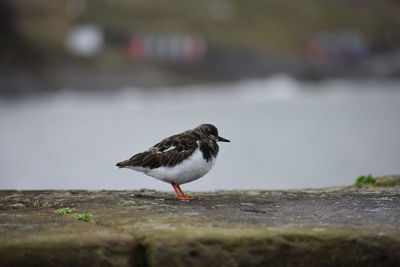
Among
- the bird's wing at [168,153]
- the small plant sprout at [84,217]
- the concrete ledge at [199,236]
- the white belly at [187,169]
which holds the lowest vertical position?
the concrete ledge at [199,236]

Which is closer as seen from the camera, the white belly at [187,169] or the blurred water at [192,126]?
the white belly at [187,169]

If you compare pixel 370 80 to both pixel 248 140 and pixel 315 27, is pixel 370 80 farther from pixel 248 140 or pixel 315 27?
pixel 248 140

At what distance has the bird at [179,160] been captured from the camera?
27.3ft

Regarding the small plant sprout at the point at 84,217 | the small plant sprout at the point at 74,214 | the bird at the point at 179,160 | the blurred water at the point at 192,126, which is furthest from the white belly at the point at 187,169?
the blurred water at the point at 192,126

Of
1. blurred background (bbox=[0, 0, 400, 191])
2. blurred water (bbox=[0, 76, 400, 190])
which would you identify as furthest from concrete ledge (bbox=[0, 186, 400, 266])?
blurred background (bbox=[0, 0, 400, 191])

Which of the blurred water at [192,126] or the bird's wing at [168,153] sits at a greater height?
the blurred water at [192,126]

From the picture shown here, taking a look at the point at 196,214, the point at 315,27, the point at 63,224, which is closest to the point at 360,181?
the point at 196,214

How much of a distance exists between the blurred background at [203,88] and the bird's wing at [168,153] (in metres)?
21.7

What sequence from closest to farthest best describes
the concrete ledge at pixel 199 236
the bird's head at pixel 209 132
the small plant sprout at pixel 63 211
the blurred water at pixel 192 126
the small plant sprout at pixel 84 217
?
the concrete ledge at pixel 199 236 < the small plant sprout at pixel 84 217 < the small plant sprout at pixel 63 211 < the bird's head at pixel 209 132 < the blurred water at pixel 192 126

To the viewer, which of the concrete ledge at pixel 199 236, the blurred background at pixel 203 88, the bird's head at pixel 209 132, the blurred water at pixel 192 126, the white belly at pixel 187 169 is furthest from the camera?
the blurred background at pixel 203 88

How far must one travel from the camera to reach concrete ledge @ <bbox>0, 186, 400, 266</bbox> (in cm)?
541

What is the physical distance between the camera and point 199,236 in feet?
18.3

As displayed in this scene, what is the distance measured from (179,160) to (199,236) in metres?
2.83

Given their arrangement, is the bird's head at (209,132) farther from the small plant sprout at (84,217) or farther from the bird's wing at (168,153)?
the small plant sprout at (84,217)
